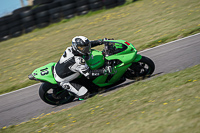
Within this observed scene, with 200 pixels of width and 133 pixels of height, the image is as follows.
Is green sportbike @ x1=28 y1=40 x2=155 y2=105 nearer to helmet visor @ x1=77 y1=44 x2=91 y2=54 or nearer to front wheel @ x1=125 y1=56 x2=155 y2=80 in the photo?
front wheel @ x1=125 y1=56 x2=155 y2=80

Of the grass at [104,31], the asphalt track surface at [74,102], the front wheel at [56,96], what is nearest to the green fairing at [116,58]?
the front wheel at [56,96]

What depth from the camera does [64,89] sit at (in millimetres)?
6801

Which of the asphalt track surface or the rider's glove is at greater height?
the rider's glove

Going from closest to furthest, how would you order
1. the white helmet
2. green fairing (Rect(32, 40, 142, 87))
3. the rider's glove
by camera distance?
the white helmet < the rider's glove < green fairing (Rect(32, 40, 142, 87))

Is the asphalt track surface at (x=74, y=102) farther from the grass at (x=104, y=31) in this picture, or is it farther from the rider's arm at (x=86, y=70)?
the rider's arm at (x=86, y=70)

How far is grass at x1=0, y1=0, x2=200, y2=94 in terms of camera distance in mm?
10375

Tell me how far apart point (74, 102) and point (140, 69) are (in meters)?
2.11

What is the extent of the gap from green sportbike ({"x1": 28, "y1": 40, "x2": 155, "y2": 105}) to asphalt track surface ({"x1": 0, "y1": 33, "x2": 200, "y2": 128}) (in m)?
0.43

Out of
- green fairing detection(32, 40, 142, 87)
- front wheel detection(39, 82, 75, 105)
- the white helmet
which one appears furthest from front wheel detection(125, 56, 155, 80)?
front wheel detection(39, 82, 75, 105)

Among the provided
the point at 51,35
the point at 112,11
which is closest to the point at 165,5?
the point at 112,11

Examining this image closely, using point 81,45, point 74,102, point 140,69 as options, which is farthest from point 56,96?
point 140,69

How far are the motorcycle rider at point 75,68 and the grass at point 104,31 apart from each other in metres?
3.26

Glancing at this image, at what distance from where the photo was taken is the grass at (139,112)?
394 centimetres

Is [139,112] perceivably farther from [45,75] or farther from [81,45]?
[45,75]
